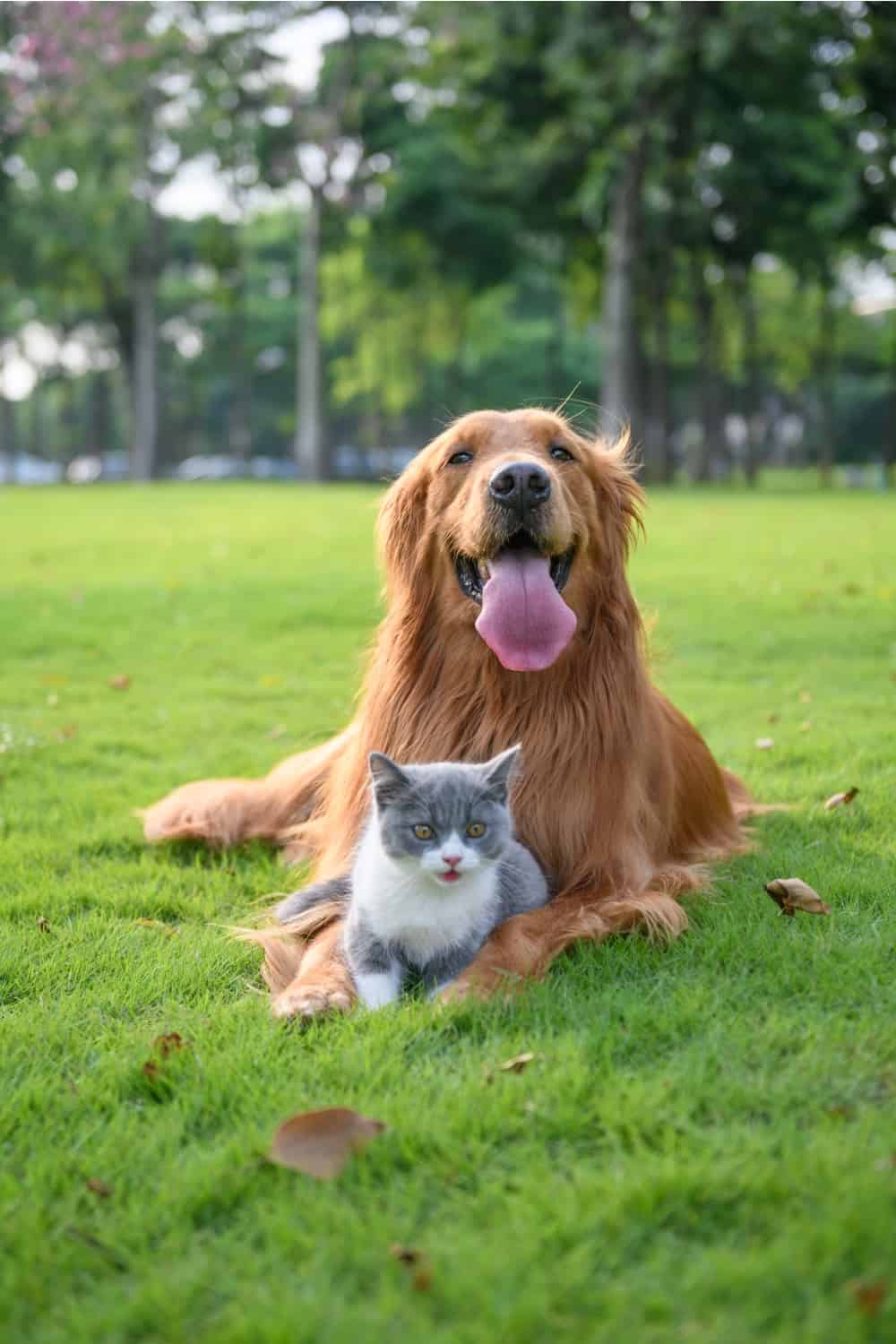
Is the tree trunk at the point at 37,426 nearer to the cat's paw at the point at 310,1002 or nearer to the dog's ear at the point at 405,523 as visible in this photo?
the dog's ear at the point at 405,523

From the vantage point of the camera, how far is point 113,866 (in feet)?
15.9

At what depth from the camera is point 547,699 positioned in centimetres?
415

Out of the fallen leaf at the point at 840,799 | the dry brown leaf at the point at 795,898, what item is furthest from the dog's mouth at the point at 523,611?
the fallen leaf at the point at 840,799

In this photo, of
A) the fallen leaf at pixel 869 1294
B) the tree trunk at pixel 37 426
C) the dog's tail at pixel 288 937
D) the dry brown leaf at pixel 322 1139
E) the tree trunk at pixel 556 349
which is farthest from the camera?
the tree trunk at pixel 37 426

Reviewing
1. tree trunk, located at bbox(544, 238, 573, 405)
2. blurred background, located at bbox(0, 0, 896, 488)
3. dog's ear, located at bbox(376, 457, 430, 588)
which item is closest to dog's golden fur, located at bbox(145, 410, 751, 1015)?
dog's ear, located at bbox(376, 457, 430, 588)

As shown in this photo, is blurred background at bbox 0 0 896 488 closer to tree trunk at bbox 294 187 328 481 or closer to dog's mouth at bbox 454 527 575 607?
tree trunk at bbox 294 187 328 481

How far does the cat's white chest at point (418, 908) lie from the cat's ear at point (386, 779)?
162mm

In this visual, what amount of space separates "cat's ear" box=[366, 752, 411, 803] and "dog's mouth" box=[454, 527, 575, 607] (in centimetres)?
78

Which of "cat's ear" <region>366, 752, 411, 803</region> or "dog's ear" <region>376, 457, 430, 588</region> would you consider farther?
"dog's ear" <region>376, 457, 430, 588</region>

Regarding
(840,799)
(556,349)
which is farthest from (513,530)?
(556,349)

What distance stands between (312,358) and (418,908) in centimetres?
3195

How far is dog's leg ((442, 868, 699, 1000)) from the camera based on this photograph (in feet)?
11.4

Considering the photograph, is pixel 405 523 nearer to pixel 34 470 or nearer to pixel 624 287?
pixel 624 287

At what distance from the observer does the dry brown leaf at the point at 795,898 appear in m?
3.99
